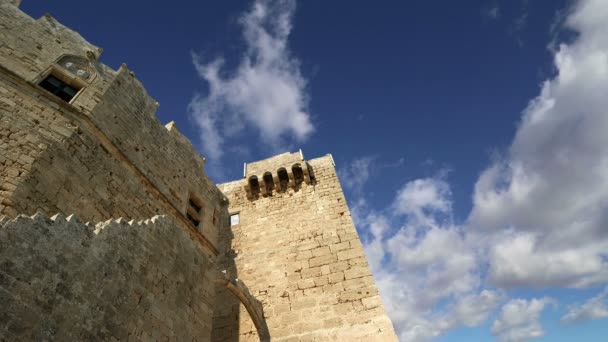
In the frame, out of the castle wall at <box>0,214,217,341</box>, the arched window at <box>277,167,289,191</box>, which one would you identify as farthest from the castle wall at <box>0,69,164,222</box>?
the arched window at <box>277,167,289,191</box>

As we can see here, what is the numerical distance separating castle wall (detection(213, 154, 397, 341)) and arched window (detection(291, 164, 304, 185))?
25 centimetres

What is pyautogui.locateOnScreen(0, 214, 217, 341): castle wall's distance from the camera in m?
3.13

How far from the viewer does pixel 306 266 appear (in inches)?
381

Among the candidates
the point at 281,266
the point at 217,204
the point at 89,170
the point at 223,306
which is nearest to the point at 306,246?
the point at 281,266

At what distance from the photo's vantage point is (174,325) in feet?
17.3

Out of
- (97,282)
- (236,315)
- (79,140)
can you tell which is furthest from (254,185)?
(97,282)

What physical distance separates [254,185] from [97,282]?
8.77 meters

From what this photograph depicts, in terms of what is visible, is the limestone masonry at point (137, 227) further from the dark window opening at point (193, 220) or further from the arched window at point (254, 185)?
the dark window opening at point (193, 220)

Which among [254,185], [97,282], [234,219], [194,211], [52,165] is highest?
[254,185]

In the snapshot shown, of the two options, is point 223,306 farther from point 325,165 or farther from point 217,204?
point 325,165

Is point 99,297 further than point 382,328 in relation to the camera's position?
No

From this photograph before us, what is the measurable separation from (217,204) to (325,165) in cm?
463

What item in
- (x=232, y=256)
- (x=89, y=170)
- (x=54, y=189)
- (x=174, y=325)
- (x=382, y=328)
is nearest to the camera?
(x=174, y=325)

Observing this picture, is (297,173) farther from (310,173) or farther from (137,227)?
(137,227)
